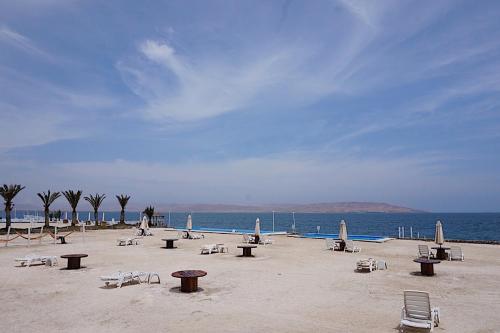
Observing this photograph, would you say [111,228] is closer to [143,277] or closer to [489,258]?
[143,277]

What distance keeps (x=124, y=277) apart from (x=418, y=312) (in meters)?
7.81

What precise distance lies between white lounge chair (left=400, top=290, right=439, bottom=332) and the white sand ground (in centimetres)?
25

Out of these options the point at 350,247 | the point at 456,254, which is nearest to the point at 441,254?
the point at 456,254

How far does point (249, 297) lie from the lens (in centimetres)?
945

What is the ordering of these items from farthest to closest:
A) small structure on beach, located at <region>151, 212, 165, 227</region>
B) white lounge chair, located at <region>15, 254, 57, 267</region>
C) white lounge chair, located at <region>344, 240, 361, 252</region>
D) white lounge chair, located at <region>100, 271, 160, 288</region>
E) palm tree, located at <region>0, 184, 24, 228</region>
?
small structure on beach, located at <region>151, 212, 165, 227</region>
palm tree, located at <region>0, 184, 24, 228</region>
white lounge chair, located at <region>344, 240, 361, 252</region>
white lounge chair, located at <region>15, 254, 57, 267</region>
white lounge chair, located at <region>100, 271, 160, 288</region>

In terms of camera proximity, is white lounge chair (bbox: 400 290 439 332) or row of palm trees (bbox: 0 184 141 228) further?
row of palm trees (bbox: 0 184 141 228)

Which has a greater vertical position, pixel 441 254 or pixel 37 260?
pixel 37 260

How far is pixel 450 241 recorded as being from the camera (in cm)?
2295

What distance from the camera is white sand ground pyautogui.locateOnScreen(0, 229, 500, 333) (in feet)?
24.2

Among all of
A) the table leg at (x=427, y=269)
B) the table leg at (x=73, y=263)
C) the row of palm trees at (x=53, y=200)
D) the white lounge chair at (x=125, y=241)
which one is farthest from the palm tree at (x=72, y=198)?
the table leg at (x=427, y=269)

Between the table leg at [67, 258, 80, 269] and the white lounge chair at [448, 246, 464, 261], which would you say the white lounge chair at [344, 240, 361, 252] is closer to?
the white lounge chair at [448, 246, 464, 261]

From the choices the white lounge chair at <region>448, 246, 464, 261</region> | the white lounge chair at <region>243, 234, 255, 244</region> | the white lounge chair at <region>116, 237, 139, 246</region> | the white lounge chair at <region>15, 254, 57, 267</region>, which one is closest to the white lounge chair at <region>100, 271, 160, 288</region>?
the white lounge chair at <region>15, 254, 57, 267</region>

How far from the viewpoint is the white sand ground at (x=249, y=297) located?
739cm

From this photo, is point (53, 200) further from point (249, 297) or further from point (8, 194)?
point (249, 297)
